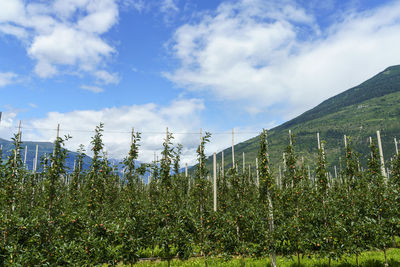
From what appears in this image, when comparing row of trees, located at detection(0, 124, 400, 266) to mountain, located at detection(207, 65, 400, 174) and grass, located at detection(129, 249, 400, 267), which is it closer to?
grass, located at detection(129, 249, 400, 267)

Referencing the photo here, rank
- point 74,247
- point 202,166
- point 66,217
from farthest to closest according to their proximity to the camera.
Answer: point 202,166
point 66,217
point 74,247

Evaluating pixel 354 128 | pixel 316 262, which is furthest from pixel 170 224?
pixel 354 128

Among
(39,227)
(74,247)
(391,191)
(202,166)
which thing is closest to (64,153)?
(39,227)

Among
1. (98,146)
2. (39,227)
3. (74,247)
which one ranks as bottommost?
(74,247)

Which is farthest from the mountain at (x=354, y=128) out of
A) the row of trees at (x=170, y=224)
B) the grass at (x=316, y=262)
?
the grass at (x=316, y=262)

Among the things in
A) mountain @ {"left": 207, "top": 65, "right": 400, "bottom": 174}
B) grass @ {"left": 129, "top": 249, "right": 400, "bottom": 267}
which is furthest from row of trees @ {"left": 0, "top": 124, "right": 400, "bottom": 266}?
mountain @ {"left": 207, "top": 65, "right": 400, "bottom": 174}

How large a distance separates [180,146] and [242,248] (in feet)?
30.2

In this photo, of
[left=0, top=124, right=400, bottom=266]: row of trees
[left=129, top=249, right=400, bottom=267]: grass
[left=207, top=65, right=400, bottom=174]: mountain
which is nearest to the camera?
[left=0, top=124, right=400, bottom=266]: row of trees

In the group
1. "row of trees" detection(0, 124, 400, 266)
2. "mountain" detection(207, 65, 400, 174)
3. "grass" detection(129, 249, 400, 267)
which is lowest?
"grass" detection(129, 249, 400, 267)

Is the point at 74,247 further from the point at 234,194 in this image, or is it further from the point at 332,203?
the point at 234,194

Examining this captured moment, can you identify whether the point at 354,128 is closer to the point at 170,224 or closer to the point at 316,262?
the point at 316,262

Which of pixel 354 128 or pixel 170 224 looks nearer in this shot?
pixel 170 224

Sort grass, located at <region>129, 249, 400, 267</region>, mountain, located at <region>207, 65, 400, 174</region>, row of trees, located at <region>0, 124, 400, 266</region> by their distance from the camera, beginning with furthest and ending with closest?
mountain, located at <region>207, 65, 400, 174</region>
grass, located at <region>129, 249, 400, 267</region>
row of trees, located at <region>0, 124, 400, 266</region>

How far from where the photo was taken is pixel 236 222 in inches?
442
